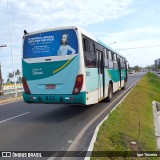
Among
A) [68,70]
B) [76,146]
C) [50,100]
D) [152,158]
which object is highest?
[68,70]

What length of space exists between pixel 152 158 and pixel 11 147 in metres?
3.71

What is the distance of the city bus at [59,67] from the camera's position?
999 centimetres

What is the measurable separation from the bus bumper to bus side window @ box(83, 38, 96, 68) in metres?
1.34

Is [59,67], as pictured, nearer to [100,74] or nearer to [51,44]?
[51,44]

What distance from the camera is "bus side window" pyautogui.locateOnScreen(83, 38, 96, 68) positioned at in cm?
1055

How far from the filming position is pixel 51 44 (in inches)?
410

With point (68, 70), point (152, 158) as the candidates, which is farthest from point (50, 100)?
point (152, 158)

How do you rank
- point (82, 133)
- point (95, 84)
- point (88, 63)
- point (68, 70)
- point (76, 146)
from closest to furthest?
point (76, 146) → point (82, 133) → point (68, 70) → point (88, 63) → point (95, 84)

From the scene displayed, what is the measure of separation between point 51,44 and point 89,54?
5.30 ft

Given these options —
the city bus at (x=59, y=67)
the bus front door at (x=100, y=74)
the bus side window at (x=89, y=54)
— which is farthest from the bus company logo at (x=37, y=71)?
the bus front door at (x=100, y=74)

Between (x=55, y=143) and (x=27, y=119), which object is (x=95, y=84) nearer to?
(x=27, y=119)

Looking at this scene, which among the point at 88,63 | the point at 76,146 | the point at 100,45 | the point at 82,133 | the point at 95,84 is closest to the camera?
the point at 76,146

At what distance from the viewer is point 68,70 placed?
33.0 feet

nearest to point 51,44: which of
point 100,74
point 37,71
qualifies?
point 37,71
